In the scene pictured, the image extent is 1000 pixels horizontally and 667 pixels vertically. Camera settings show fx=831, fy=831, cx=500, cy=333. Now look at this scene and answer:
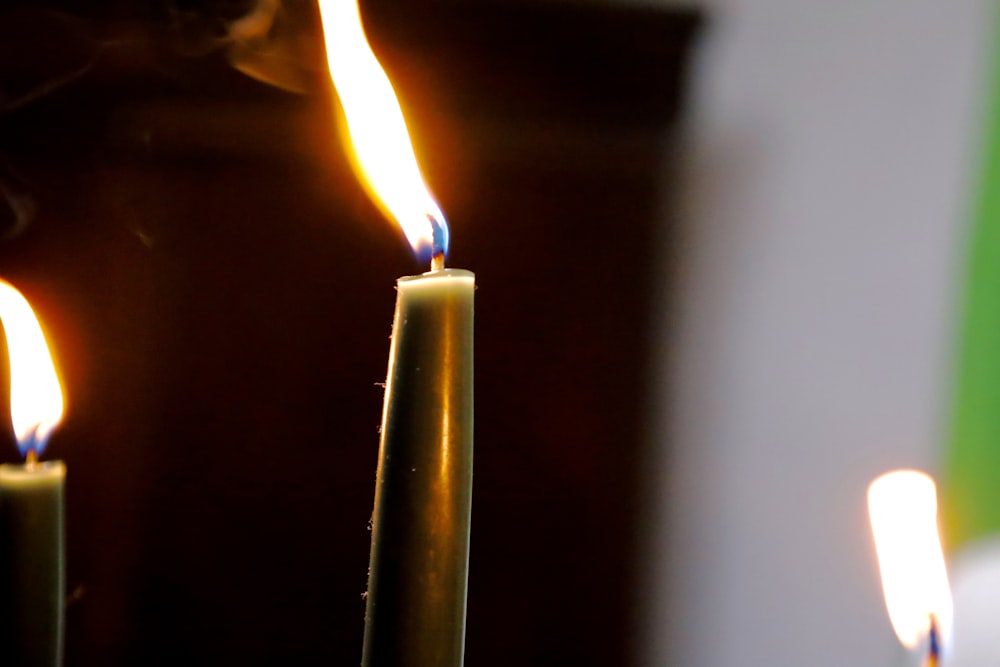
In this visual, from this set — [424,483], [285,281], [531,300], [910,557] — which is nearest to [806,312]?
[531,300]

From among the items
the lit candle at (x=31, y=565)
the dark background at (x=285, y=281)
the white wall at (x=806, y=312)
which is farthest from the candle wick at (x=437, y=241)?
the white wall at (x=806, y=312)

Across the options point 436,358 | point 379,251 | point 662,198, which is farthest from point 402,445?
point 662,198

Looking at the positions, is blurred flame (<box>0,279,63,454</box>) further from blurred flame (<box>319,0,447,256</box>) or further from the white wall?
the white wall

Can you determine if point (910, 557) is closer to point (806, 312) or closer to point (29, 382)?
point (29, 382)

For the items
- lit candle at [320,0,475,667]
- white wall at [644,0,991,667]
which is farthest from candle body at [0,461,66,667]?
white wall at [644,0,991,667]

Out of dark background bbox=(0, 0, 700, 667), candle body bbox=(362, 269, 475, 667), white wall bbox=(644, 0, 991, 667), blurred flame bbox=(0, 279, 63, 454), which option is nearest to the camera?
candle body bbox=(362, 269, 475, 667)

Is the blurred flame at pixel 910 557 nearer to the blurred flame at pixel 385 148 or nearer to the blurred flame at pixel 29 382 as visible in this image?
the blurred flame at pixel 385 148
